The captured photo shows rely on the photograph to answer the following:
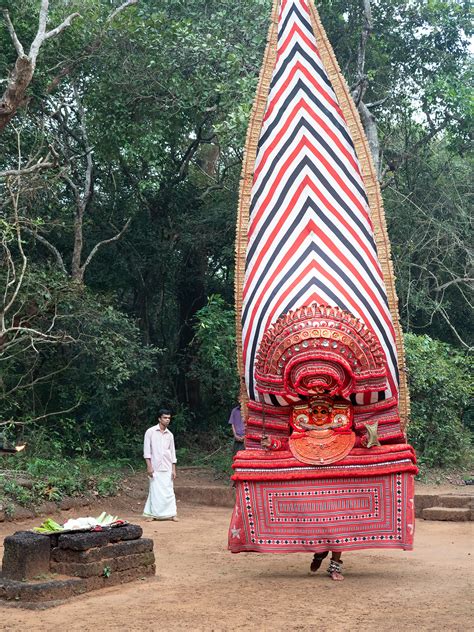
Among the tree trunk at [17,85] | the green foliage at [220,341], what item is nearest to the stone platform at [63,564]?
the tree trunk at [17,85]

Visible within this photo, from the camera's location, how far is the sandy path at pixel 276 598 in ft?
15.0

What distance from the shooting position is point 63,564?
5.60 meters

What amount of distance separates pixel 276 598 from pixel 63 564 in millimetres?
1432

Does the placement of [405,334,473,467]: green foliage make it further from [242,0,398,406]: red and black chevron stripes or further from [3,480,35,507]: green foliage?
[242,0,398,406]: red and black chevron stripes

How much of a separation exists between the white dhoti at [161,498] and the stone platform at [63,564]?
142 inches

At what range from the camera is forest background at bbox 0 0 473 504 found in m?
11.7

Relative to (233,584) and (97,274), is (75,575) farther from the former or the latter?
(97,274)

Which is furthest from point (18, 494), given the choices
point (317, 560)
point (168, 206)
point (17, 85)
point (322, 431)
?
point (168, 206)

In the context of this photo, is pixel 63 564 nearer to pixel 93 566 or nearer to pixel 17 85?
pixel 93 566

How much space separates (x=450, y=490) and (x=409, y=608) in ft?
19.7

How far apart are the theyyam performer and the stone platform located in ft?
2.64

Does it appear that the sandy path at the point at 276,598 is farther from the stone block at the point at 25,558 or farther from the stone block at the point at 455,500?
the stone block at the point at 455,500

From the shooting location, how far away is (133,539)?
6039mm

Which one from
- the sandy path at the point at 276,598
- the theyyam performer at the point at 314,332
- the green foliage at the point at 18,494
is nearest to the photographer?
the sandy path at the point at 276,598
